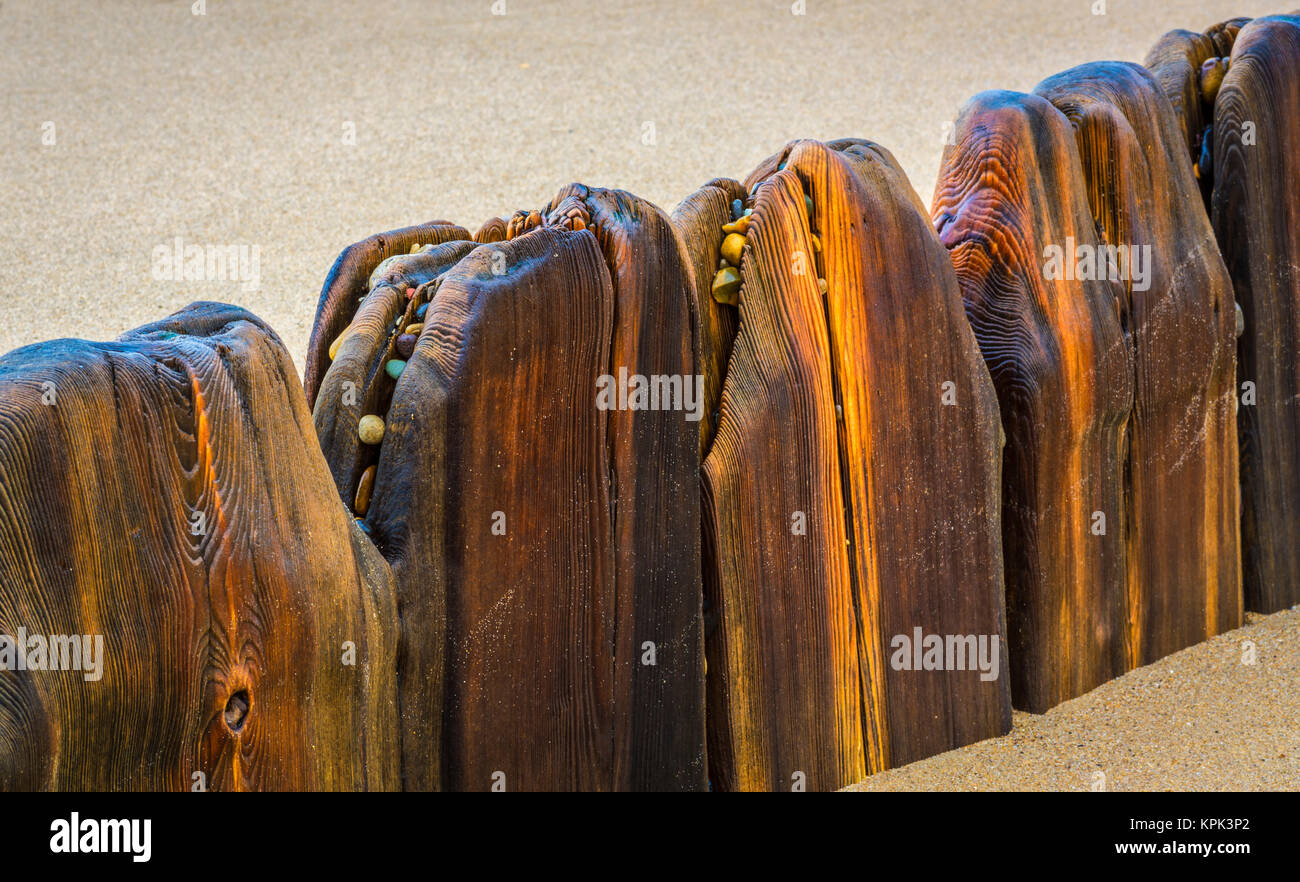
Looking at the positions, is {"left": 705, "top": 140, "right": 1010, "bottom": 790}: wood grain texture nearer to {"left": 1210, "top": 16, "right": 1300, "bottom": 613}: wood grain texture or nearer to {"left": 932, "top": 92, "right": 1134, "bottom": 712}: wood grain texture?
{"left": 932, "top": 92, "right": 1134, "bottom": 712}: wood grain texture

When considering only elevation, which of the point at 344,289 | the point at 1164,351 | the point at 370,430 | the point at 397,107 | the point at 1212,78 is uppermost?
the point at 397,107

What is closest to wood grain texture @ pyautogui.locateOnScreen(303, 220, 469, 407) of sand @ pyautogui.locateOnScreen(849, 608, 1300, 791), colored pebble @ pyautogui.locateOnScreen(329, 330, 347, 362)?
colored pebble @ pyautogui.locateOnScreen(329, 330, 347, 362)

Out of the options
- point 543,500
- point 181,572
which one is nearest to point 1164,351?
point 543,500

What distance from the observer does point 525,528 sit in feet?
6.32

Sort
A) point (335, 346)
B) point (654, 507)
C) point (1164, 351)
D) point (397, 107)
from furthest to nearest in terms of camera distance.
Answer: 1. point (397, 107)
2. point (1164, 351)
3. point (335, 346)
4. point (654, 507)

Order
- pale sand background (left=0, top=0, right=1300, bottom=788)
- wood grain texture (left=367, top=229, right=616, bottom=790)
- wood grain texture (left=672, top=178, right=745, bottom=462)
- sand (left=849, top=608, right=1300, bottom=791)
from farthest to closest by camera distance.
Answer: pale sand background (left=0, top=0, right=1300, bottom=788) → sand (left=849, top=608, right=1300, bottom=791) → wood grain texture (left=672, top=178, right=745, bottom=462) → wood grain texture (left=367, top=229, right=616, bottom=790)

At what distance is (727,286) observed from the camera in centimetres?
218

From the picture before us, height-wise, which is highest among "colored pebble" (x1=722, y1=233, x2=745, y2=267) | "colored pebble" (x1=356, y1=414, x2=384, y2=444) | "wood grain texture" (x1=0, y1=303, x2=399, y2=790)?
"colored pebble" (x1=722, y1=233, x2=745, y2=267)

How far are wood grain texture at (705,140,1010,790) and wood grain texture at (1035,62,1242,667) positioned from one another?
1.38 ft

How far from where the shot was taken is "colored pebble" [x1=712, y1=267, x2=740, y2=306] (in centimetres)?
217

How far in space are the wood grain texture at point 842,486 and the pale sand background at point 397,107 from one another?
3.34 ft

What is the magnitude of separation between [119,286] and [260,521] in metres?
3.16

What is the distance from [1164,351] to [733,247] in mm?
992

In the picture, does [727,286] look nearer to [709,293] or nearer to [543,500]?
[709,293]
